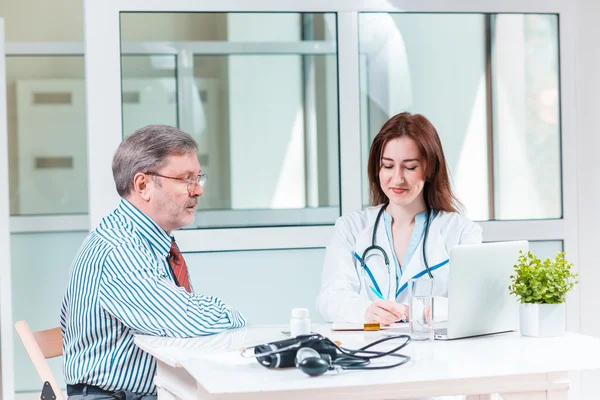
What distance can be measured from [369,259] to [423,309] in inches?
25.6

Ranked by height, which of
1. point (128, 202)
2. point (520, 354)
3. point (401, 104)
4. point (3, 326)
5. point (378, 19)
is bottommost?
point (3, 326)

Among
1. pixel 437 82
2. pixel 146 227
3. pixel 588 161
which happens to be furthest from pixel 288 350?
pixel 588 161

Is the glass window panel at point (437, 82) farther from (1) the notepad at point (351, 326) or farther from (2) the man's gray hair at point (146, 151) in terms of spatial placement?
(2) the man's gray hair at point (146, 151)

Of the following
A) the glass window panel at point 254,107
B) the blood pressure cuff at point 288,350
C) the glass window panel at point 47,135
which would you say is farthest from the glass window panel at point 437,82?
the blood pressure cuff at point 288,350

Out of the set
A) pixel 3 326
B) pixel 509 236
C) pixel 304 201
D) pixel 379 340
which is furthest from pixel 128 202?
pixel 509 236

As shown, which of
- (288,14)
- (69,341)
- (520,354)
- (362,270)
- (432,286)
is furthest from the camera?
(288,14)

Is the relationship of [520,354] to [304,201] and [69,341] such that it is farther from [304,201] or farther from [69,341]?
[304,201]

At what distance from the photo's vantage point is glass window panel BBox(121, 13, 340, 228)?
12.0ft

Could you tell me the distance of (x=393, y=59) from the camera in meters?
3.80

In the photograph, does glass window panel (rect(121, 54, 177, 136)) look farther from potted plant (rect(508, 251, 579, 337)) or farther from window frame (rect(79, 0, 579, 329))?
potted plant (rect(508, 251, 579, 337))

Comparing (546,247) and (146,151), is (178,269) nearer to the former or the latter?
(146,151)

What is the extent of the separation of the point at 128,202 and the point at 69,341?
0.45 metres

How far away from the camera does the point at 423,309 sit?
7.15ft

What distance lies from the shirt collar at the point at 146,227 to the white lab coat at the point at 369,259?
631mm
